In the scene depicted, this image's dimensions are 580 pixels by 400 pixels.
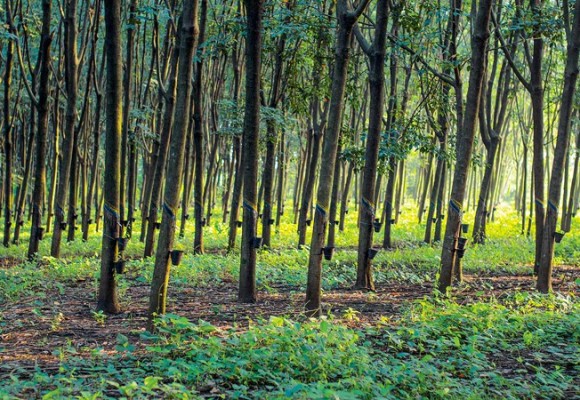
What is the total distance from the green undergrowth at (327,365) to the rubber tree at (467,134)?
1.82 metres

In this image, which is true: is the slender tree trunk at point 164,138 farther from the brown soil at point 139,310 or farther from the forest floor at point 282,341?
the brown soil at point 139,310

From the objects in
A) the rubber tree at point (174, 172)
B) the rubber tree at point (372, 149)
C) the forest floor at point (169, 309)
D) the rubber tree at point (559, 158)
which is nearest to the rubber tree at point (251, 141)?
the forest floor at point (169, 309)

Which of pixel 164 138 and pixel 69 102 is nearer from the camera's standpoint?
pixel 69 102

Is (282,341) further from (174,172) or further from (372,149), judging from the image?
(372,149)

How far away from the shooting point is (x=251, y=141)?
7.91 metres

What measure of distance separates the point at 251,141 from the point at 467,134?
109 inches

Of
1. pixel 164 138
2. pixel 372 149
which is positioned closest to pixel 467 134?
pixel 372 149

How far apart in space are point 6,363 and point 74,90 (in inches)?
288

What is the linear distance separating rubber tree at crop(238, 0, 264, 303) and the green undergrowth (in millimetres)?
1943

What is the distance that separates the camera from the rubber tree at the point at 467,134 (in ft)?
26.3

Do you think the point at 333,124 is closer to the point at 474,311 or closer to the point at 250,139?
the point at 250,139

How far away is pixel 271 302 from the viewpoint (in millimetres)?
8391

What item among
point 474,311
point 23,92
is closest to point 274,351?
point 474,311

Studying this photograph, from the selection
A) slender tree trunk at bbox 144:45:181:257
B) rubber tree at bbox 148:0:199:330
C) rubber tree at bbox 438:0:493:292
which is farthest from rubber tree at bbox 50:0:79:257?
rubber tree at bbox 438:0:493:292
